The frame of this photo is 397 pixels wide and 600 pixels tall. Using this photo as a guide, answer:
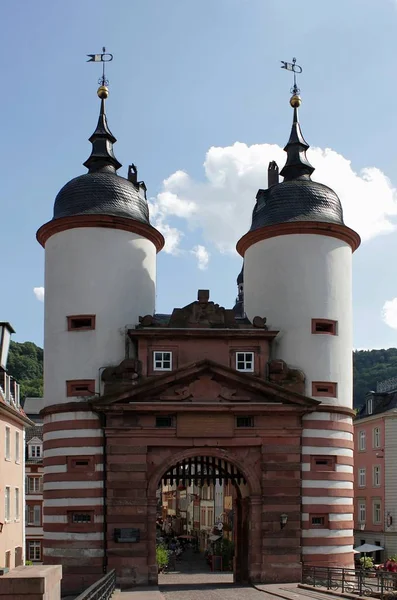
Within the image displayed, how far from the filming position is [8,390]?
4797cm

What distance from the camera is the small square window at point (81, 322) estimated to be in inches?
1529

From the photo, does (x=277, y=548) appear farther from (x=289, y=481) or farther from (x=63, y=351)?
(x=63, y=351)

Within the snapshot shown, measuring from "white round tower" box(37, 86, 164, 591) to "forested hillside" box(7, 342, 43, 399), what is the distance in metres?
74.5

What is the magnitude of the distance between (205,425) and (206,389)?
1.38m

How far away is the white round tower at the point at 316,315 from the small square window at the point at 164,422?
5.41 meters

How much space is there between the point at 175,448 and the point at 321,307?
871cm

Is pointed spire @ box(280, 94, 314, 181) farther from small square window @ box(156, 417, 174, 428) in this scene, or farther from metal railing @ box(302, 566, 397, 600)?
metal railing @ box(302, 566, 397, 600)

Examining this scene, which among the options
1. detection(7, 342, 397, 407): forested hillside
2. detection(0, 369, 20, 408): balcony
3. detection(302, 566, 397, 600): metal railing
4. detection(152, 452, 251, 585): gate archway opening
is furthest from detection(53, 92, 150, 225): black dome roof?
detection(7, 342, 397, 407): forested hillside

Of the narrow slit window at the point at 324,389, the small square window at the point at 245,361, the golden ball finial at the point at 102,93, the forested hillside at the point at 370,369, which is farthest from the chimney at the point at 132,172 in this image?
the forested hillside at the point at 370,369

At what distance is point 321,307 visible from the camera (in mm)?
39844

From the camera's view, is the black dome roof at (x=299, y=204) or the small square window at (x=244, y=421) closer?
the small square window at (x=244, y=421)

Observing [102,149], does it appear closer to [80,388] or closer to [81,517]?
[80,388]

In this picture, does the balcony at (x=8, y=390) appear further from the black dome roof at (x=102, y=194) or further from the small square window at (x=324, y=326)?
the small square window at (x=324, y=326)

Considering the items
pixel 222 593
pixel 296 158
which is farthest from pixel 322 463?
pixel 296 158
